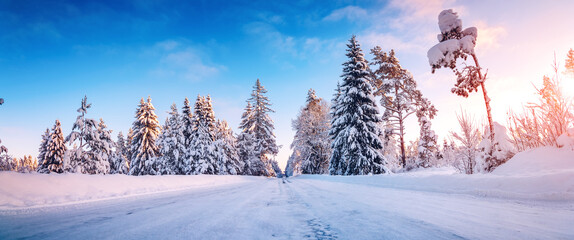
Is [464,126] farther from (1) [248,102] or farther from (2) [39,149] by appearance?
(2) [39,149]

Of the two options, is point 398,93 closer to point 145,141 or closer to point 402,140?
point 402,140

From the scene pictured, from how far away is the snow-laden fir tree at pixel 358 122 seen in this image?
723 inches

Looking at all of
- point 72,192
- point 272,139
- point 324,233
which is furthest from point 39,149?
point 324,233

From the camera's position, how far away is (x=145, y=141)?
1192 inches

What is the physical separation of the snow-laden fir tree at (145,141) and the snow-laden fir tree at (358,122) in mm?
22956

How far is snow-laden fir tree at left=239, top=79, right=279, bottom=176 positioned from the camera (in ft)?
125

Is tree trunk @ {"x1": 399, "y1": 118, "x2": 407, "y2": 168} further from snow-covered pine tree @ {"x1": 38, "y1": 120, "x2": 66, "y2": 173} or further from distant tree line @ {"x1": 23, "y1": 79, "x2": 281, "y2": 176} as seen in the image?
snow-covered pine tree @ {"x1": 38, "y1": 120, "x2": 66, "y2": 173}

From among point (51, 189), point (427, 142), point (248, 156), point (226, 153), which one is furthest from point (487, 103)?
point (248, 156)

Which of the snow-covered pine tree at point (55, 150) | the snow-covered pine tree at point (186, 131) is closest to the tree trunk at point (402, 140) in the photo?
the snow-covered pine tree at point (186, 131)

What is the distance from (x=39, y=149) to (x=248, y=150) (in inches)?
1310

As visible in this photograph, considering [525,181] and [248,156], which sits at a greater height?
[248,156]

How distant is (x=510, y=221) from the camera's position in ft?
7.75

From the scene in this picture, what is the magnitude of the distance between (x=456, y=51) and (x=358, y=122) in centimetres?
861

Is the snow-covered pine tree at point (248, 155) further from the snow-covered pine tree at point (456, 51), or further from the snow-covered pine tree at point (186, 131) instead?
the snow-covered pine tree at point (456, 51)
